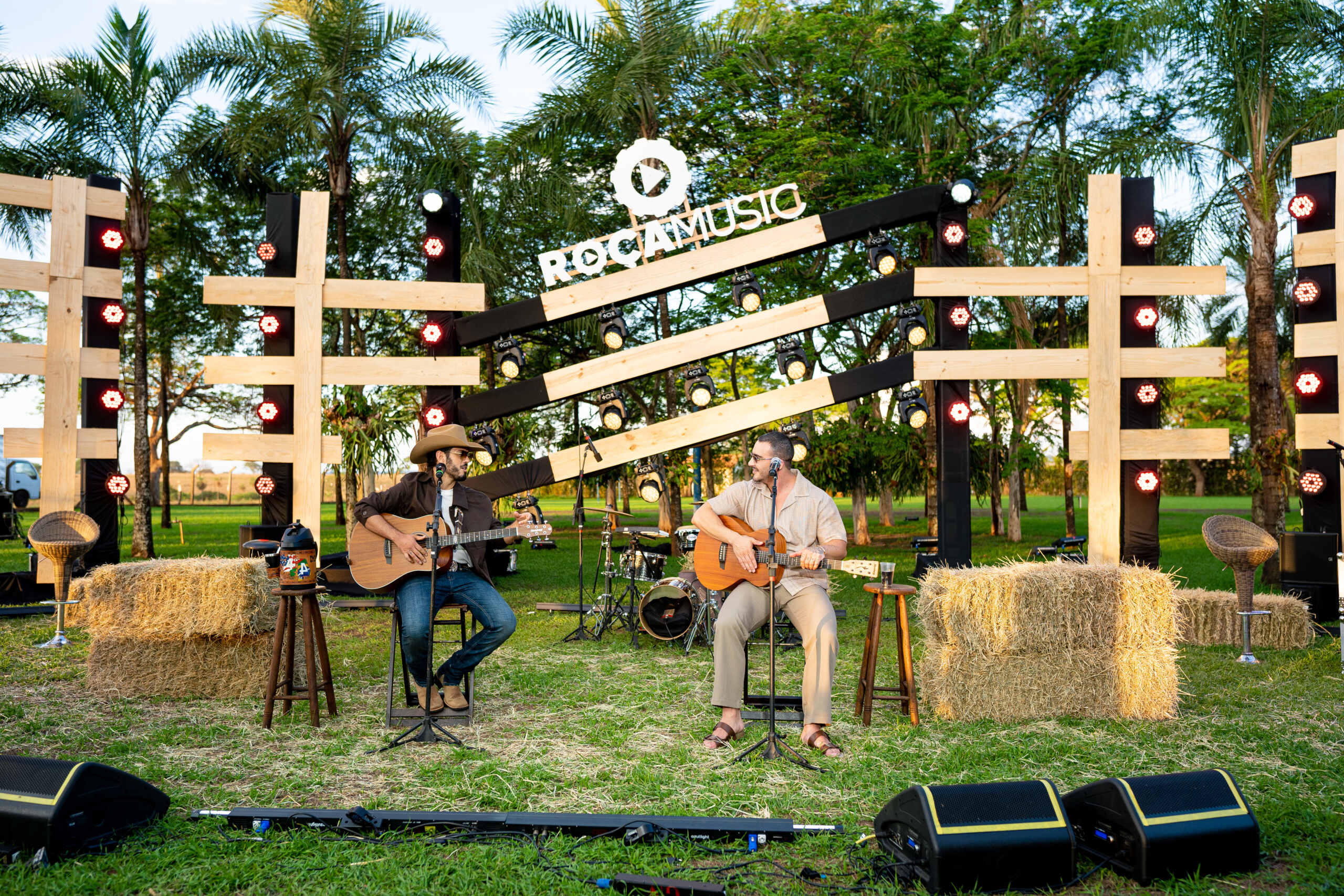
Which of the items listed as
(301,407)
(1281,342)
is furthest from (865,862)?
(1281,342)

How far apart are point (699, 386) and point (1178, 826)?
779 centimetres

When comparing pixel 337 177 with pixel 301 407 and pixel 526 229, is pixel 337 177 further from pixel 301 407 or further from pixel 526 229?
pixel 301 407

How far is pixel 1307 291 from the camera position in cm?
922

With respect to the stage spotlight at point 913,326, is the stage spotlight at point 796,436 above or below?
below

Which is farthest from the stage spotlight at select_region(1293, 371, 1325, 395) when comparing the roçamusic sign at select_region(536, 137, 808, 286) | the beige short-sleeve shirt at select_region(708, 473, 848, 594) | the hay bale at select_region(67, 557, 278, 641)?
the hay bale at select_region(67, 557, 278, 641)

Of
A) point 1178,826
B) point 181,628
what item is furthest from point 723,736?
point 181,628

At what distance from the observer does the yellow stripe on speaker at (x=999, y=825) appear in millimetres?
3082

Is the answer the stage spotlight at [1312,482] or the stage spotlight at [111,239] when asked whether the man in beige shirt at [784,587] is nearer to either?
the stage spotlight at [1312,482]

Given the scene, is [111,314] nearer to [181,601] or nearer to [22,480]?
[181,601]

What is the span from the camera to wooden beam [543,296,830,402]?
10.6 m

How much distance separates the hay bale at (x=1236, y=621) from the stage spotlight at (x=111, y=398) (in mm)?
10373

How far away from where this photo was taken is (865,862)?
3.38 meters

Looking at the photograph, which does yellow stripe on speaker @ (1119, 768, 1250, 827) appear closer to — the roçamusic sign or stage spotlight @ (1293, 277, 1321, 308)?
stage spotlight @ (1293, 277, 1321, 308)

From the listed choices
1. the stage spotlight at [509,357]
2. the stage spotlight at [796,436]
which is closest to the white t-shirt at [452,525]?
the stage spotlight at [509,357]
